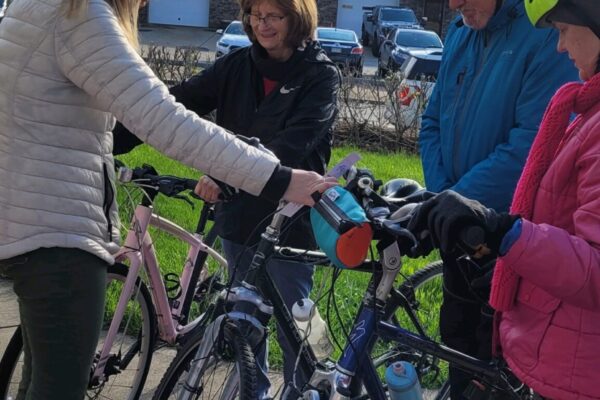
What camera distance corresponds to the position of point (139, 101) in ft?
6.81

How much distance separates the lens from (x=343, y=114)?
32.2 feet

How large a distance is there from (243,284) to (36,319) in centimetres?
65

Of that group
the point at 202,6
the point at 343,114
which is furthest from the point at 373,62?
the point at 343,114

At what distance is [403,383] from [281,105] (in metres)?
1.26

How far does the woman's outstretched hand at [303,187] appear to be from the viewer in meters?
2.19

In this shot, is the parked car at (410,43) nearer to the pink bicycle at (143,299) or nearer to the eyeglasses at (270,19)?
the pink bicycle at (143,299)

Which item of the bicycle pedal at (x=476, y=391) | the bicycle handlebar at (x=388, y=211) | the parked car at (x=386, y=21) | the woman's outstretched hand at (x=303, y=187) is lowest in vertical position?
the parked car at (x=386, y=21)

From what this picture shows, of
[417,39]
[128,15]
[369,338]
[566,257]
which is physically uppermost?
[128,15]

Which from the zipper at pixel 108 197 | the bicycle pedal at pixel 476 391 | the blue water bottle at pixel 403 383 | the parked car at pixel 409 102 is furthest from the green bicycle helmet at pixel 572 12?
the parked car at pixel 409 102

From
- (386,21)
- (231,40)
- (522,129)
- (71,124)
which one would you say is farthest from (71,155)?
(386,21)

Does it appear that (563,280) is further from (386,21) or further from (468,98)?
(386,21)

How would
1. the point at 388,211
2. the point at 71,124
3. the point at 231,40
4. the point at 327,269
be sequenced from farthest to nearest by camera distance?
the point at 231,40
the point at 327,269
the point at 388,211
the point at 71,124

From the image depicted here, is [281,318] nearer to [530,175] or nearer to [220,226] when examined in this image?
[220,226]

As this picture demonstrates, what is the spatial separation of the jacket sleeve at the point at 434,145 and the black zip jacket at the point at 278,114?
374 millimetres
